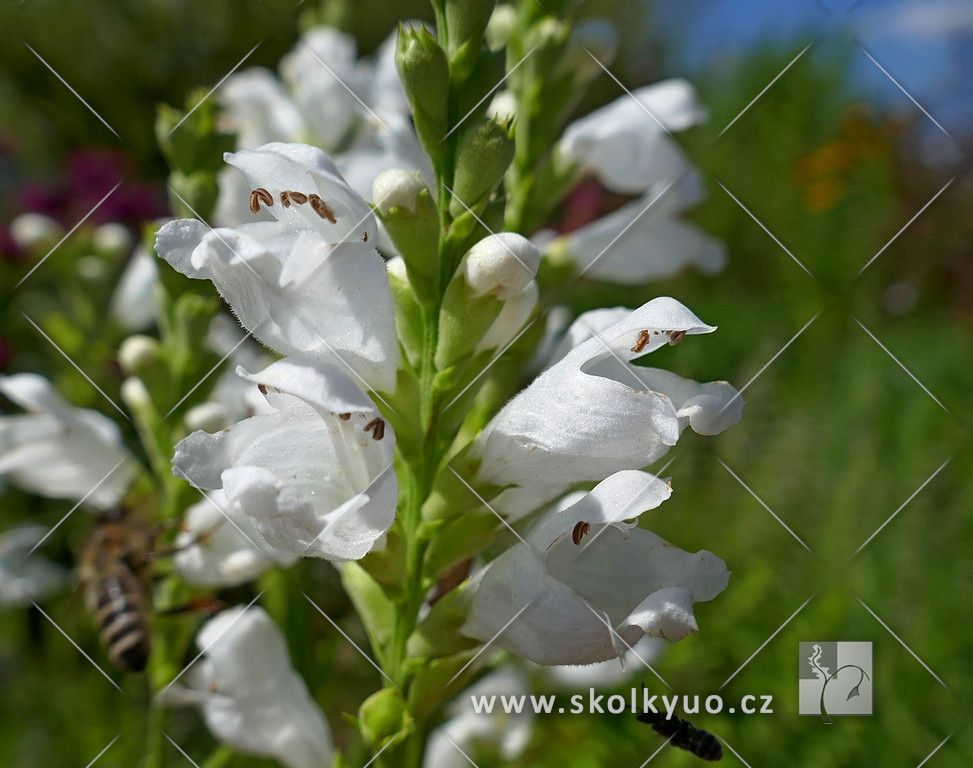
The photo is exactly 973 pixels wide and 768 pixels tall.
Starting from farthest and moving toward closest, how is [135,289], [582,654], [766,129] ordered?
[766,129], [135,289], [582,654]

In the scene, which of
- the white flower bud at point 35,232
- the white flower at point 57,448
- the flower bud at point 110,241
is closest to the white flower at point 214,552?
the white flower at point 57,448

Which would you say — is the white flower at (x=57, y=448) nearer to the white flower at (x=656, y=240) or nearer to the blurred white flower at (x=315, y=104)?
the blurred white flower at (x=315, y=104)

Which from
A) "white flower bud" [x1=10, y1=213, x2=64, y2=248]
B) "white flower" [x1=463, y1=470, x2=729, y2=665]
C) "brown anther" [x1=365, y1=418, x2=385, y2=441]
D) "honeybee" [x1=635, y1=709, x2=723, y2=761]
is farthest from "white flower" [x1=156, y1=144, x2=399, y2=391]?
"white flower bud" [x1=10, y1=213, x2=64, y2=248]

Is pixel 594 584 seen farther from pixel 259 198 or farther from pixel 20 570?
pixel 20 570

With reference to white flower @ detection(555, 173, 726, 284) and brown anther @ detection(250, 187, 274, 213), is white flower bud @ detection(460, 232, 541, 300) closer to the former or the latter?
brown anther @ detection(250, 187, 274, 213)

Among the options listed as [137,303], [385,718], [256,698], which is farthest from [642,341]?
[137,303]

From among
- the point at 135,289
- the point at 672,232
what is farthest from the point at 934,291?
the point at 135,289

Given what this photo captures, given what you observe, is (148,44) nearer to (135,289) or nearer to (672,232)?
(135,289)
